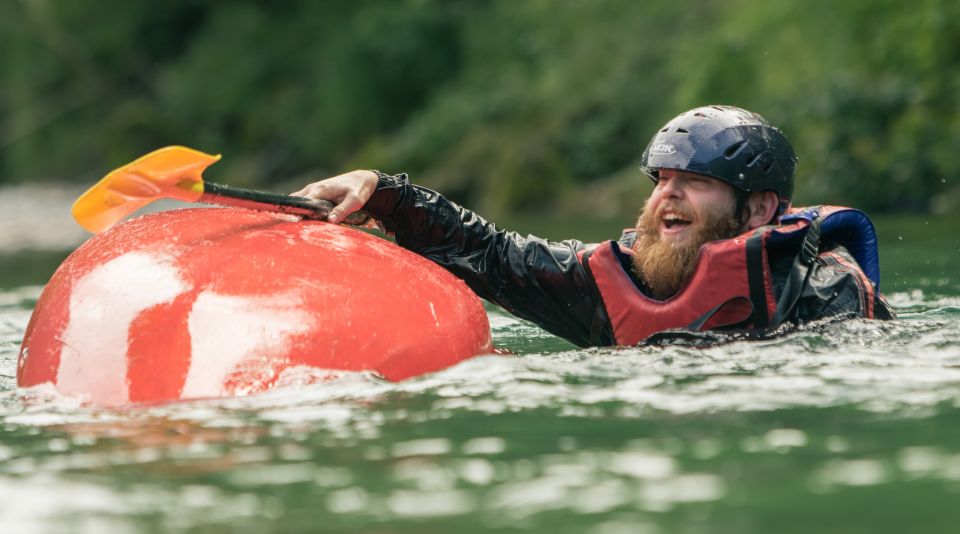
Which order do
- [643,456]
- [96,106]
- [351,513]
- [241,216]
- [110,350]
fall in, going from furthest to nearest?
[96,106]
[241,216]
[110,350]
[643,456]
[351,513]

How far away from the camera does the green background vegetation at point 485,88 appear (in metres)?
13.7

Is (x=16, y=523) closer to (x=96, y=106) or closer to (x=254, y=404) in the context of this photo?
(x=254, y=404)

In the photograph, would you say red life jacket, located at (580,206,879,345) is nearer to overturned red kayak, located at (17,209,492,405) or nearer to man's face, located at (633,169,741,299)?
man's face, located at (633,169,741,299)

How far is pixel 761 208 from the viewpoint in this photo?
5.14 metres

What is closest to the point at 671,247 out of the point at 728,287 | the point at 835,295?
the point at 728,287

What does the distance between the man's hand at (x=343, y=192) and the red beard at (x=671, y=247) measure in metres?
A: 1.01

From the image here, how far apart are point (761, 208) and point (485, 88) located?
18.4m

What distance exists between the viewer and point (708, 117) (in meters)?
5.15

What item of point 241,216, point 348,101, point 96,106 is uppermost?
point 96,106

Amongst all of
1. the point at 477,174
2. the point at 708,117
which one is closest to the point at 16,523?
the point at 708,117

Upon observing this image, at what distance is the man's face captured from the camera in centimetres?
488

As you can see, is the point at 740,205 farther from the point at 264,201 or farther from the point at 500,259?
the point at 264,201

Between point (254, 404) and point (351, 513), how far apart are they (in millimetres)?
1076

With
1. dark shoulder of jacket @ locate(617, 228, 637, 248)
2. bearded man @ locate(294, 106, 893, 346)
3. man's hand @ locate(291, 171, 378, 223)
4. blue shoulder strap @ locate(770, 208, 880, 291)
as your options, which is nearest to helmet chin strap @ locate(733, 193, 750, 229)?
bearded man @ locate(294, 106, 893, 346)
